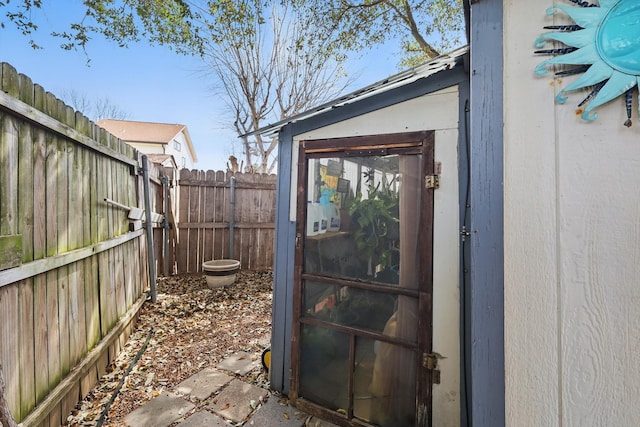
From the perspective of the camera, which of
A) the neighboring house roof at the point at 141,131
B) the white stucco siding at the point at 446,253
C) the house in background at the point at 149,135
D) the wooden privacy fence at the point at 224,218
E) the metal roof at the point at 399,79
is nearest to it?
the metal roof at the point at 399,79

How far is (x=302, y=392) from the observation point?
2111 millimetres

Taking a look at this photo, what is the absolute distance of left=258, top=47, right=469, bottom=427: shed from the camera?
62.7 inches

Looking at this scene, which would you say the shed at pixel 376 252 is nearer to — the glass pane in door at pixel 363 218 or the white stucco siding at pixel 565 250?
the glass pane in door at pixel 363 218

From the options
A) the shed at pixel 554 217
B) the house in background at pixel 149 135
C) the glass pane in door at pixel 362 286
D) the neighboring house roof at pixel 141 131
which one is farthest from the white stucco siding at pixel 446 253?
the neighboring house roof at pixel 141 131

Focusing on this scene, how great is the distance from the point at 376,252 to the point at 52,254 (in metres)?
2.16

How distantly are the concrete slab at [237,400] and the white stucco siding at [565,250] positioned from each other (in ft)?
6.31

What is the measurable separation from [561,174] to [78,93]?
1912 cm

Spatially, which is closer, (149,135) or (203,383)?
(203,383)

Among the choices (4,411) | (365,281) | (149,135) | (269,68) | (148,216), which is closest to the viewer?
(4,411)

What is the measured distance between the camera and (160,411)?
202 cm

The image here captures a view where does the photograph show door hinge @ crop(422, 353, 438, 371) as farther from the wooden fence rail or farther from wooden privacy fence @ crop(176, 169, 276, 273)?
wooden privacy fence @ crop(176, 169, 276, 273)

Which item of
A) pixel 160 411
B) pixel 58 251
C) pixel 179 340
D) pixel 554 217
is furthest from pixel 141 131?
pixel 554 217

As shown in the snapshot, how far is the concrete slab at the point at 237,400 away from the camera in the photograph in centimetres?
203

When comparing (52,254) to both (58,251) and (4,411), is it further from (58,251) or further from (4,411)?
(4,411)
